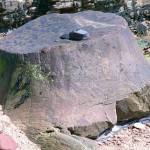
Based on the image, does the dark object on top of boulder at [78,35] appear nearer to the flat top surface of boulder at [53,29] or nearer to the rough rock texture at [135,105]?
the flat top surface of boulder at [53,29]

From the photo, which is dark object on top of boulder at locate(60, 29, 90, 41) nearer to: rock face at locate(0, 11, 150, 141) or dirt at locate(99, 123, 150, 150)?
rock face at locate(0, 11, 150, 141)

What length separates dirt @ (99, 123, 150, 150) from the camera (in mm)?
5352

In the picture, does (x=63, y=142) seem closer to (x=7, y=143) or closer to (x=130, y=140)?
(x=7, y=143)

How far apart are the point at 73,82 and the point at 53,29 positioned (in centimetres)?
87

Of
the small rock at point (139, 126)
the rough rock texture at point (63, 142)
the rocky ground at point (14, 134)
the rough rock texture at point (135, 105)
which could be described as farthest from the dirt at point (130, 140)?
the rocky ground at point (14, 134)

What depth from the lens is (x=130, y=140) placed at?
18.0ft

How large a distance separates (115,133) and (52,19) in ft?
4.98

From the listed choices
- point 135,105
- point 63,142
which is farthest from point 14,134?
point 135,105

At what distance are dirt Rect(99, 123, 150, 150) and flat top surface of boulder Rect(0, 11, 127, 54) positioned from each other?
101cm

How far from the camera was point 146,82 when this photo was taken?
19.0 feet

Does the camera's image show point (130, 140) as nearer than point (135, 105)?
Yes

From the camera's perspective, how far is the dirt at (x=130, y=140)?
17.6 feet

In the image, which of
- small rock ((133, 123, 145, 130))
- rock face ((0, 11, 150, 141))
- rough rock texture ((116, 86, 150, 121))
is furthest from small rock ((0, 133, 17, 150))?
small rock ((133, 123, 145, 130))

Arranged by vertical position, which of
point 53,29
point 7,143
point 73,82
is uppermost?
point 53,29
